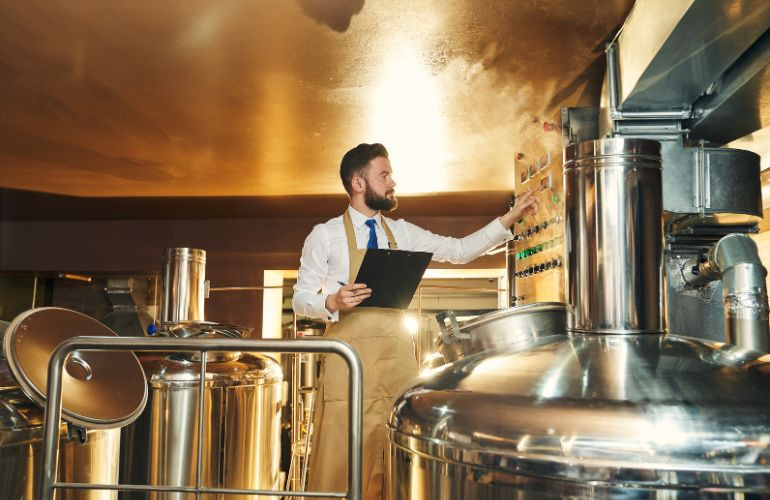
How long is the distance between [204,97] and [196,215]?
3940mm

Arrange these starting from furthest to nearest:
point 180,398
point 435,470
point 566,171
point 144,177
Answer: point 144,177
point 180,398
point 566,171
point 435,470

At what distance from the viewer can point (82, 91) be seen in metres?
3.70

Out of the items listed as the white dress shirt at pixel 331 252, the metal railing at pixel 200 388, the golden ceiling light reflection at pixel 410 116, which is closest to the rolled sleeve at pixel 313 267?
the white dress shirt at pixel 331 252

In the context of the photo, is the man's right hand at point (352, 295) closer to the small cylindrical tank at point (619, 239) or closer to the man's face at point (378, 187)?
the man's face at point (378, 187)

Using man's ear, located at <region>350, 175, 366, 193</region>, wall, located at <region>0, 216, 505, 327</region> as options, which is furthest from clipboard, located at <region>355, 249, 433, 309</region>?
wall, located at <region>0, 216, 505, 327</region>

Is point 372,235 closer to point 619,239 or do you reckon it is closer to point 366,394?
point 366,394

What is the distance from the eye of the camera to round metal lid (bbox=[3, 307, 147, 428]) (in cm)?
198

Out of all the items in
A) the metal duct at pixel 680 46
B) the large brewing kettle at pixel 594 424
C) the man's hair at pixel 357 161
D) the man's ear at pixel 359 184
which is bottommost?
the large brewing kettle at pixel 594 424

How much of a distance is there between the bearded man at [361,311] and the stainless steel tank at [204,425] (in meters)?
0.99

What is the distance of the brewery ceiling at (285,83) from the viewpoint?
9.08 feet

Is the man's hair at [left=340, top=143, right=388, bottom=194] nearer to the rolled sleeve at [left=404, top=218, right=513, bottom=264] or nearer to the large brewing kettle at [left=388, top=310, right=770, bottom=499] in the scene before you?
the rolled sleeve at [left=404, top=218, right=513, bottom=264]

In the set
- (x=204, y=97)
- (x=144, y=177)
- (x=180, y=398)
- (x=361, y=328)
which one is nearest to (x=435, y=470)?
(x=361, y=328)

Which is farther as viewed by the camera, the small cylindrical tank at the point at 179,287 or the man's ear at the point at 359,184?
the small cylindrical tank at the point at 179,287

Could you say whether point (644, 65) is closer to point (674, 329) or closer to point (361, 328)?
point (674, 329)
